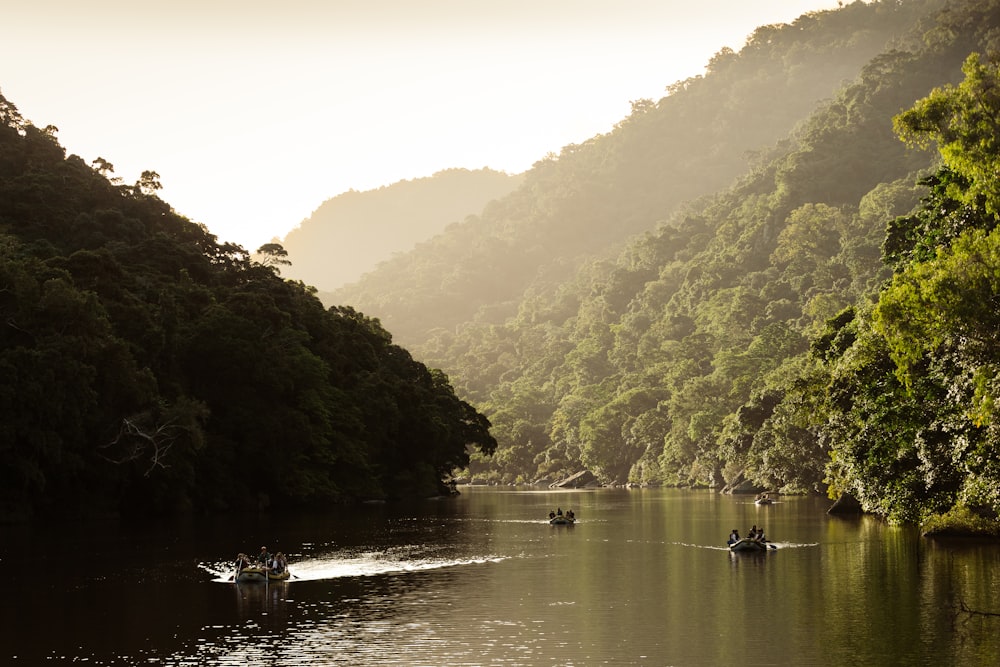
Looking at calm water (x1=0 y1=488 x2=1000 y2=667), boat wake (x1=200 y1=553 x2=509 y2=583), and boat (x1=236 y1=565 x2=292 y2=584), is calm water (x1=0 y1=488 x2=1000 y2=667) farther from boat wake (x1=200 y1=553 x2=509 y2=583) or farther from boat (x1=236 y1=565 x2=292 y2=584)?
boat (x1=236 y1=565 x2=292 y2=584)

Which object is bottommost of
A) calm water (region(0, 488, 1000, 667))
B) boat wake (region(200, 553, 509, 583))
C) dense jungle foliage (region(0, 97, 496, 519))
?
boat wake (region(200, 553, 509, 583))

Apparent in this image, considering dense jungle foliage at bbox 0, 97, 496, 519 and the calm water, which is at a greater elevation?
dense jungle foliage at bbox 0, 97, 496, 519

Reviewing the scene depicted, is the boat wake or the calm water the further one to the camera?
the boat wake

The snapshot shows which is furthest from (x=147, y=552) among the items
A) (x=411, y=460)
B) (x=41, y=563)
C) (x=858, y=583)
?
(x=411, y=460)

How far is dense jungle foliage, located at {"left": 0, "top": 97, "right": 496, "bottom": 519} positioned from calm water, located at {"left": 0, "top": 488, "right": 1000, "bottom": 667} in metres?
10.4

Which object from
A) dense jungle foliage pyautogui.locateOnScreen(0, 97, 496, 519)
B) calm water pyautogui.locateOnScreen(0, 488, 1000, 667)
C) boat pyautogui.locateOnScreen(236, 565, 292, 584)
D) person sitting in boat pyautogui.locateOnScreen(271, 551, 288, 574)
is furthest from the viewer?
dense jungle foliage pyautogui.locateOnScreen(0, 97, 496, 519)

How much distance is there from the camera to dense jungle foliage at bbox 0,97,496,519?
80812 mm

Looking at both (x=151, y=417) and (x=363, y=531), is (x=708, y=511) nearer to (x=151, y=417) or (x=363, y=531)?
(x=363, y=531)

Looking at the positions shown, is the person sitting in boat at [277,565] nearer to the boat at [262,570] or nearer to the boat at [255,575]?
the boat at [262,570]

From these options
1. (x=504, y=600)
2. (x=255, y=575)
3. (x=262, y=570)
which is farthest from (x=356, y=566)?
(x=504, y=600)

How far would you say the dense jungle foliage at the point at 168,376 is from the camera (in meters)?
80.8

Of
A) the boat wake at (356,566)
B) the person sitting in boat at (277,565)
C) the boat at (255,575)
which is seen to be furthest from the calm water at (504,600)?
the person sitting in boat at (277,565)

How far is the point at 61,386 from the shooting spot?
78250mm

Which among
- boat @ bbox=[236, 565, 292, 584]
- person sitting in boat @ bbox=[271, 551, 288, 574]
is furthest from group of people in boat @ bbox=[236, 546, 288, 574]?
boat @ bbox=[236, 565, 292, 584]
